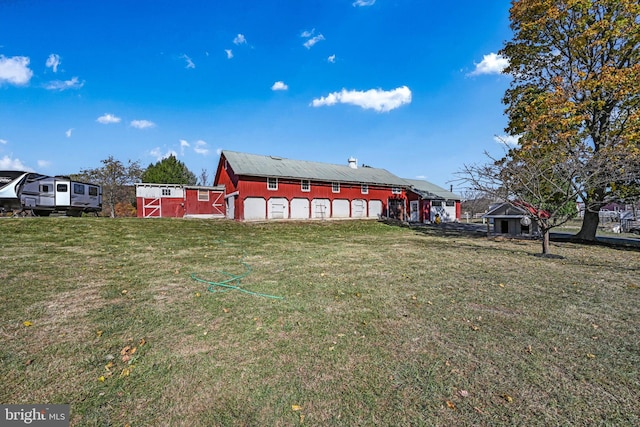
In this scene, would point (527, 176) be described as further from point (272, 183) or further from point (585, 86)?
point (272, 183)

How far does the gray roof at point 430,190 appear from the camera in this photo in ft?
111

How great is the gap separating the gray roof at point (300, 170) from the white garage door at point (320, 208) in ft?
6.82

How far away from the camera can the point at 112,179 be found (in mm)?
34812

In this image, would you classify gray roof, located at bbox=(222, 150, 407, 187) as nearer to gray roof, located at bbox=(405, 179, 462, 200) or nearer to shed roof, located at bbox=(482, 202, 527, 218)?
gray roof, located at bbox=(405, 179, 462, 200)

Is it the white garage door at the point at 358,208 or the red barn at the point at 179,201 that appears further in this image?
the white garage door at the point at 358,208

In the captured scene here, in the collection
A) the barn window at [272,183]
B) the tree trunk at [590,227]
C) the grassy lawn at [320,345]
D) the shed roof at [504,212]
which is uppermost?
the barn window at [272,183]

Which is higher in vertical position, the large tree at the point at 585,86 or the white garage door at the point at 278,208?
the large tree at the point at 585,86

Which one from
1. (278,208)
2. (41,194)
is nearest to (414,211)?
(278,208)

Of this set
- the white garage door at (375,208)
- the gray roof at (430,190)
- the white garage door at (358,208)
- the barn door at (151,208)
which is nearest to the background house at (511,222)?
the white garage door at (375,208)

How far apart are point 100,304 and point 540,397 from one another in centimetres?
636

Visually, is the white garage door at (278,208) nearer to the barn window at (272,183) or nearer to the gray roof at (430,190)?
the barn window at (272,183)

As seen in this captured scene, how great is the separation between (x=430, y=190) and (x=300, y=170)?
19054mm

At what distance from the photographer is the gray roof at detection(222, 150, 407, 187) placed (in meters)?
24.3

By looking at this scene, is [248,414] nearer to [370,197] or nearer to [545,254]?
[545,254]
